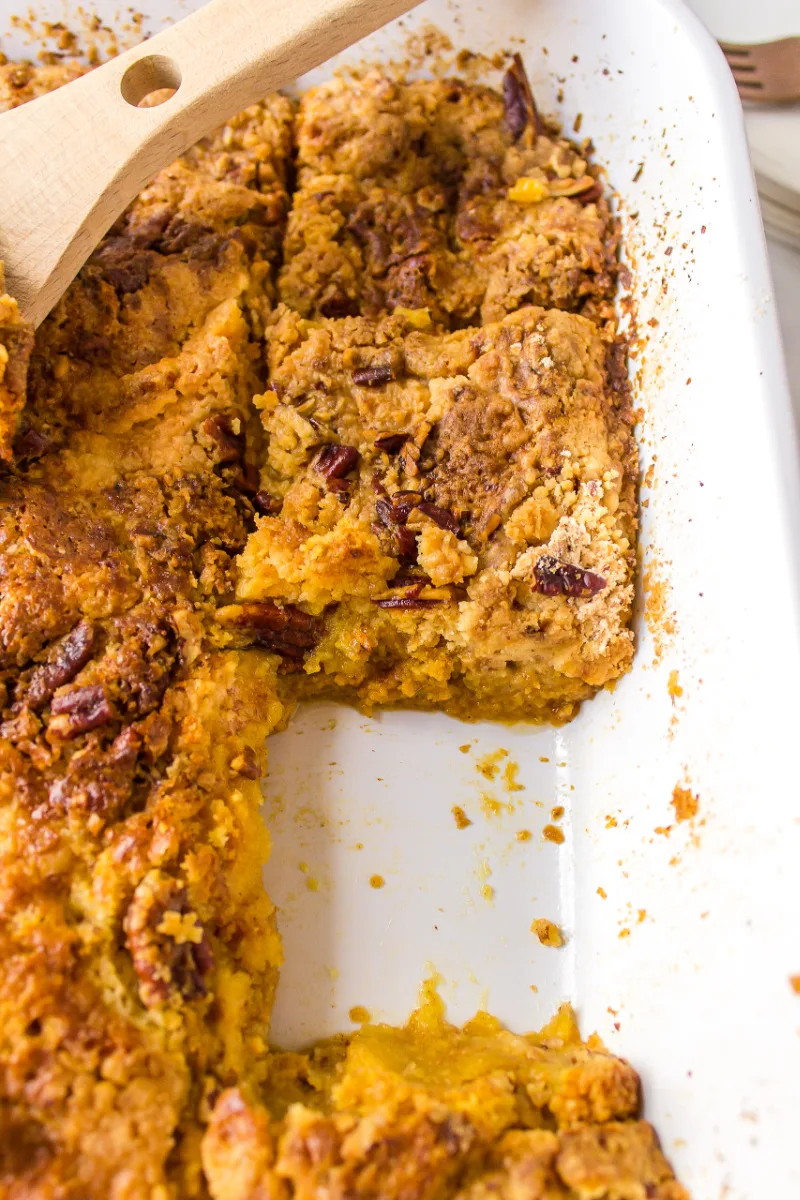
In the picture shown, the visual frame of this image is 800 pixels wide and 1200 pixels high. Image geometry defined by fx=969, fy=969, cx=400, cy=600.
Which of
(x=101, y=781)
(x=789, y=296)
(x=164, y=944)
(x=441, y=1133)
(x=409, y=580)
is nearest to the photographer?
(x=441, y=1133)

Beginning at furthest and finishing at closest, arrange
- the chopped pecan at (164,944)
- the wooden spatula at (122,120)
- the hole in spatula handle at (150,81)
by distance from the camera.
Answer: the hole in spatula handle at (150,81)
the wooden spatula at (122,120)
the chopped pecan at (164,944)

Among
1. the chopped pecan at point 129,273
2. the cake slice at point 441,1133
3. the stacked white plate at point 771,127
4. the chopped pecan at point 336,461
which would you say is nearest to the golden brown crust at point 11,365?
the chopped pecan at point 129,273

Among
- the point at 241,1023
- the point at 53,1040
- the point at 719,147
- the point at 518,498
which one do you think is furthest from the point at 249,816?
the point at 719,147

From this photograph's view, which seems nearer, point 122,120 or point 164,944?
point 164,944

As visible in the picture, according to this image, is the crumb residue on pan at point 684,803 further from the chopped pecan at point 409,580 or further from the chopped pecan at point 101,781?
the chopped pecan at point 101,781

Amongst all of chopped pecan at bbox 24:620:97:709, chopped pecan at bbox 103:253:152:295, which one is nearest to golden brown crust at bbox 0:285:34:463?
chopped pecan at bbox 103:253:152:295

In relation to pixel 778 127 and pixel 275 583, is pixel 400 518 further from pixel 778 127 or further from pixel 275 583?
pixel 778 127

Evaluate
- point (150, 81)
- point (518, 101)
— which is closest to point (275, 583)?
point (150, 81)
